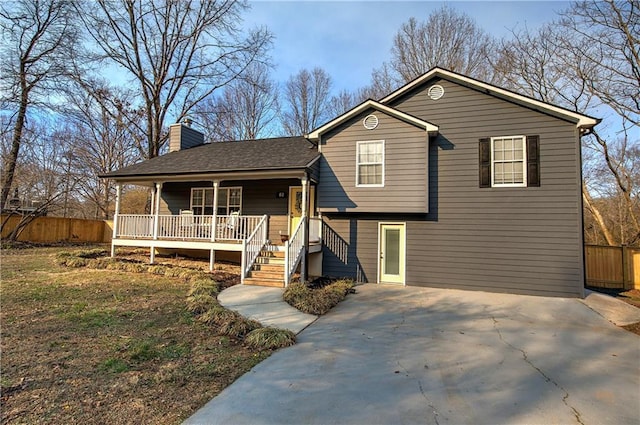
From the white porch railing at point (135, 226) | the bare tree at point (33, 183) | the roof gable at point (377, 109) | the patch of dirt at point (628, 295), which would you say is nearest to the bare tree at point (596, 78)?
the patch of dirt at point (628, 295)

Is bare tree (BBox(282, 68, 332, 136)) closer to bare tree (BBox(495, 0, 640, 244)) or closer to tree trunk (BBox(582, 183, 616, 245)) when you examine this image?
bare tree (BBox(495, 0, 640, 244))

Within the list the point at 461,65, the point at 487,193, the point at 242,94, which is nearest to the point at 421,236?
the point at 487,193

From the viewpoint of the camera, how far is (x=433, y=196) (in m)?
10.1

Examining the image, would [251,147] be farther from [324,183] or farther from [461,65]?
[461,65]

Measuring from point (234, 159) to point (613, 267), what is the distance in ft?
45.6

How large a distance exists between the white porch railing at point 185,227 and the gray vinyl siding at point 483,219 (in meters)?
3.11

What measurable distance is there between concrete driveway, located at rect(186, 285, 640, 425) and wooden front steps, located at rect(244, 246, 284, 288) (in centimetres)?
240

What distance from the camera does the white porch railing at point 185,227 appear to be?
11.0 m

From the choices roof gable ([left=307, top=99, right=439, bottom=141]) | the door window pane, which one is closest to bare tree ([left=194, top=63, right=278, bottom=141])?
roof gable ([left=307, top=99, right=439, bottom=141])

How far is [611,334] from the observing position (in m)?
6.15

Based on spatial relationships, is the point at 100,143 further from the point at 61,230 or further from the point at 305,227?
the point at 305,227

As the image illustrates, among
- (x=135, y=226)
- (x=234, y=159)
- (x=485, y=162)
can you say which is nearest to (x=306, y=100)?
(x=234, y=159)

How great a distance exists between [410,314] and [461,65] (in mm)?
18762

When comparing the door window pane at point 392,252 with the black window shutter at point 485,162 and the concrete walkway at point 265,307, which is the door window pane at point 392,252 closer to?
the black window shutter at point 485,162
